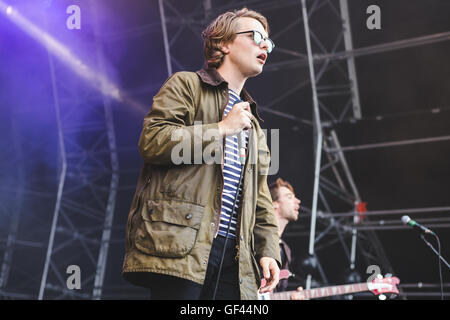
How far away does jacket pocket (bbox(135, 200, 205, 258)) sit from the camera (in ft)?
5.48

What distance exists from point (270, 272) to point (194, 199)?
1.57ft

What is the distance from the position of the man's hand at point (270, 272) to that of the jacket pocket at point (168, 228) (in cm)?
40

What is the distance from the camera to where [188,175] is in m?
1.80

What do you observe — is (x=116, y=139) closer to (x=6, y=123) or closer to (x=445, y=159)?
(x=6, y=123)

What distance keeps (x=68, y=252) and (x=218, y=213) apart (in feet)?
24.5

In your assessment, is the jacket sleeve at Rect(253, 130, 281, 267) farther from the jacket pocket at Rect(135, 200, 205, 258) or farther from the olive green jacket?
the jacket pocket at Rect(135, 200, 205, 258)

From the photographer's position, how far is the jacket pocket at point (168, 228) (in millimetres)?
1670

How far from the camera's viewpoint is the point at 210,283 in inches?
71.2

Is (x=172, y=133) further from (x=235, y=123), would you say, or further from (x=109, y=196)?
(x=109, y=196)

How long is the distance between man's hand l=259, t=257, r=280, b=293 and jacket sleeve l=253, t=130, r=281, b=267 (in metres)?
0.03

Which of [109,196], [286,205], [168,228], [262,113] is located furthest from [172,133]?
[109,196]

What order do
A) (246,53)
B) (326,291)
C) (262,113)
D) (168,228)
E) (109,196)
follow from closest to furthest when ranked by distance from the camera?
(168,228)
(246,53)
(326,291)
(262,113)
(109,196)

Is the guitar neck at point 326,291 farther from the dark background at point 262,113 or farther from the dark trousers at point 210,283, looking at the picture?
the dark trousers at point 210,283

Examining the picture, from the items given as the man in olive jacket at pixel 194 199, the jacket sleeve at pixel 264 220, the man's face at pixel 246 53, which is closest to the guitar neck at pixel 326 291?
the jacket sleeve at pixel 264 220
